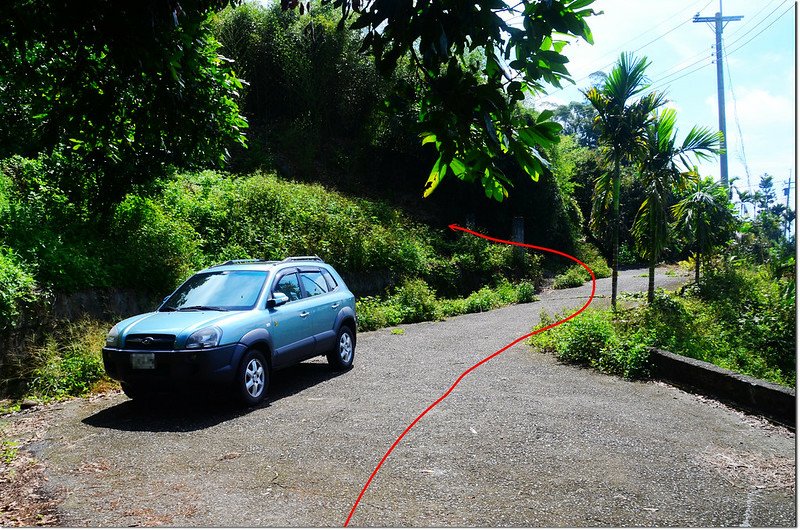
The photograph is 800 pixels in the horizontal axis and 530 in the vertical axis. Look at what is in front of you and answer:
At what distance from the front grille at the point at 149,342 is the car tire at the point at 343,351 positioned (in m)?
2.96

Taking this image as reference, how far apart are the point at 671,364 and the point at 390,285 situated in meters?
10.3

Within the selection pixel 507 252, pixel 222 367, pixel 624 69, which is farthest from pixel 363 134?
pixel 222 367

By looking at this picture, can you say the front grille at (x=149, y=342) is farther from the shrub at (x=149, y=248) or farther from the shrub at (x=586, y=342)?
the shrub at (x=586, y=342)

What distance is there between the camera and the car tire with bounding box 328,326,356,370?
9797mm

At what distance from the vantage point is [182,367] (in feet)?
23.2

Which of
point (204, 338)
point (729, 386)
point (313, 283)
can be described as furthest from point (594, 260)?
point (204, 338)

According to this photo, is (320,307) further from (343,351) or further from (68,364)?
(68,364)

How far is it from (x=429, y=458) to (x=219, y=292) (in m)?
4.06

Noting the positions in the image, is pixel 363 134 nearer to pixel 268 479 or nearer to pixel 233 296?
pixel 233 296

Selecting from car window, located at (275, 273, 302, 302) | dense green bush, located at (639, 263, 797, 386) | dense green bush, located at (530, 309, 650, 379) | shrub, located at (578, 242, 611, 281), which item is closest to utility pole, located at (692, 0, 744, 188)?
shrub, located at (578, 242, 611, 281)

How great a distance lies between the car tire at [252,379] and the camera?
24.5 feet

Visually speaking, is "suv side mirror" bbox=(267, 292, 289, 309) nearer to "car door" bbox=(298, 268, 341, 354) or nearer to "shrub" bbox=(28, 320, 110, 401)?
"car door" bbox=(298, 268, 341, 354)

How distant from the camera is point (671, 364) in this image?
923 cm

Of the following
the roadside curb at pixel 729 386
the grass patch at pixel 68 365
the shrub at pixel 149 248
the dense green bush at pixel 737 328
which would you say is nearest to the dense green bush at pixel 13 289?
the grass patch at pixel 68 365
